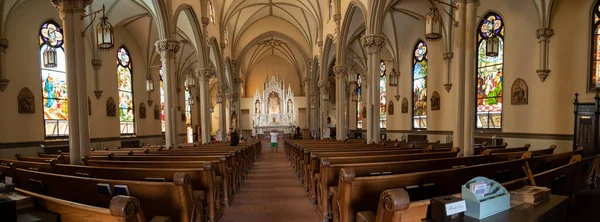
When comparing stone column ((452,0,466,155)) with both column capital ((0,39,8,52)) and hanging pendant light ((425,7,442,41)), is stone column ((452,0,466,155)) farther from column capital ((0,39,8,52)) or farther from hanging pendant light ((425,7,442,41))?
column capital ((0,39,8,52))

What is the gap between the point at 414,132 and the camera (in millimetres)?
15469

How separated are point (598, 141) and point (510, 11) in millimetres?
5542

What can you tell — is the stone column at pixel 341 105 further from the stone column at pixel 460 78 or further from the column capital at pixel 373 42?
the stone column at pixel 460 78

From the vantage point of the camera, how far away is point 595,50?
28.2 ft

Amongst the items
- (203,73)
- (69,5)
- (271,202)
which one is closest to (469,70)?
(271,202)

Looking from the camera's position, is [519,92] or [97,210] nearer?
[97,210]

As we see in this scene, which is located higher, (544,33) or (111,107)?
(544,33)

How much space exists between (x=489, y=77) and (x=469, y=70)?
681cm

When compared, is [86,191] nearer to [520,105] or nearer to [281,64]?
[520,105]

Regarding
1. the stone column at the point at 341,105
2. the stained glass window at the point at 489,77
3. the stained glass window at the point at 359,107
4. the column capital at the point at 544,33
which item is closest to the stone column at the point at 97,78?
the stone column at the point at 341,105

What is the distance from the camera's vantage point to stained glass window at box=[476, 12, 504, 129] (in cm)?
1124

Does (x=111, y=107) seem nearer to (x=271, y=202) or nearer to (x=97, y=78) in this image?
(x=97, y=78)

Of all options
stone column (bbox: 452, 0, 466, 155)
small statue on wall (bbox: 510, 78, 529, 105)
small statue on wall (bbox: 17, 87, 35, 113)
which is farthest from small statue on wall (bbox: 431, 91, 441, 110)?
small statue on wall (bbox: 17, 87, 35, 113)

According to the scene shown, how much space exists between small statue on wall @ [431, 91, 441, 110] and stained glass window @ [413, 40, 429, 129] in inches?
32.9
